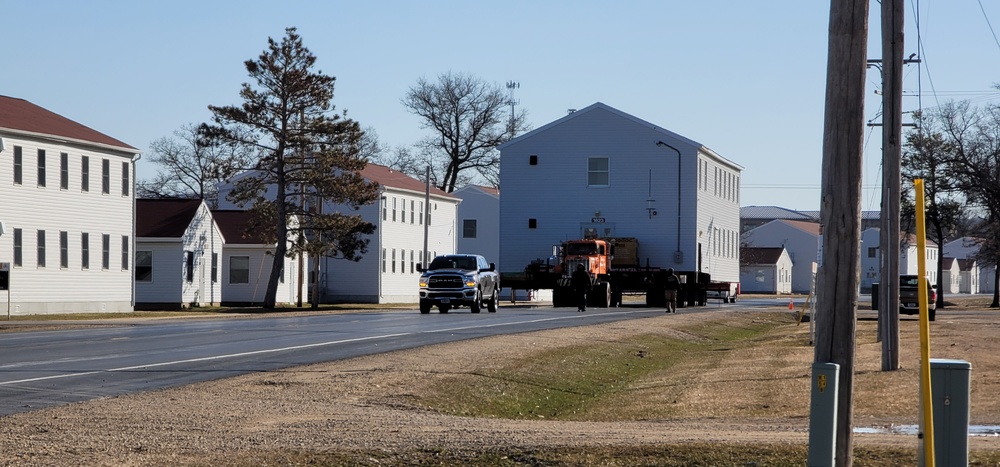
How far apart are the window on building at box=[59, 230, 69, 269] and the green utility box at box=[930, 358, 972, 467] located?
4395 centimetres

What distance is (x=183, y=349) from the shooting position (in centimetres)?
2395

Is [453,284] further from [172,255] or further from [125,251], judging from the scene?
[172,255]

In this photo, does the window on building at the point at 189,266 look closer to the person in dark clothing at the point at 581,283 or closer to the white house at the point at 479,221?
the person in dark clothing at the point at 581,283

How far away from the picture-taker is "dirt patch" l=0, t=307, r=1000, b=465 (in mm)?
11075

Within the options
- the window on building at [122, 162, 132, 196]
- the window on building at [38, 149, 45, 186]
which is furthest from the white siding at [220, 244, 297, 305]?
the window on building at [38, 149, 45, 186]

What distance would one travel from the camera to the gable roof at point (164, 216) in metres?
58.6

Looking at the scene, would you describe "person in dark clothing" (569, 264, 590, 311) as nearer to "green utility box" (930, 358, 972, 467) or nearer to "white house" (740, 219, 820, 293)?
"green utility box" (930, 358, 972, 467)

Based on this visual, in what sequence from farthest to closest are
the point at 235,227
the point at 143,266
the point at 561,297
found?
1. the point at 235,227
2. the point at 143,266
3. the point at 561,297

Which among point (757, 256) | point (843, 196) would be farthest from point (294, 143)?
point (757, 256)

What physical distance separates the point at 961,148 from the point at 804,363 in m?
47.2

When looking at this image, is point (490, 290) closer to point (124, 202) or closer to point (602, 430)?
point (124, 202)

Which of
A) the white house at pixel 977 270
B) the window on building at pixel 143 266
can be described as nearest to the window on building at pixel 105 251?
the window on building at pixel 143 266

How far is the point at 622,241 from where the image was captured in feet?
187

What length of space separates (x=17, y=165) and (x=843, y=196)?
41.1m
